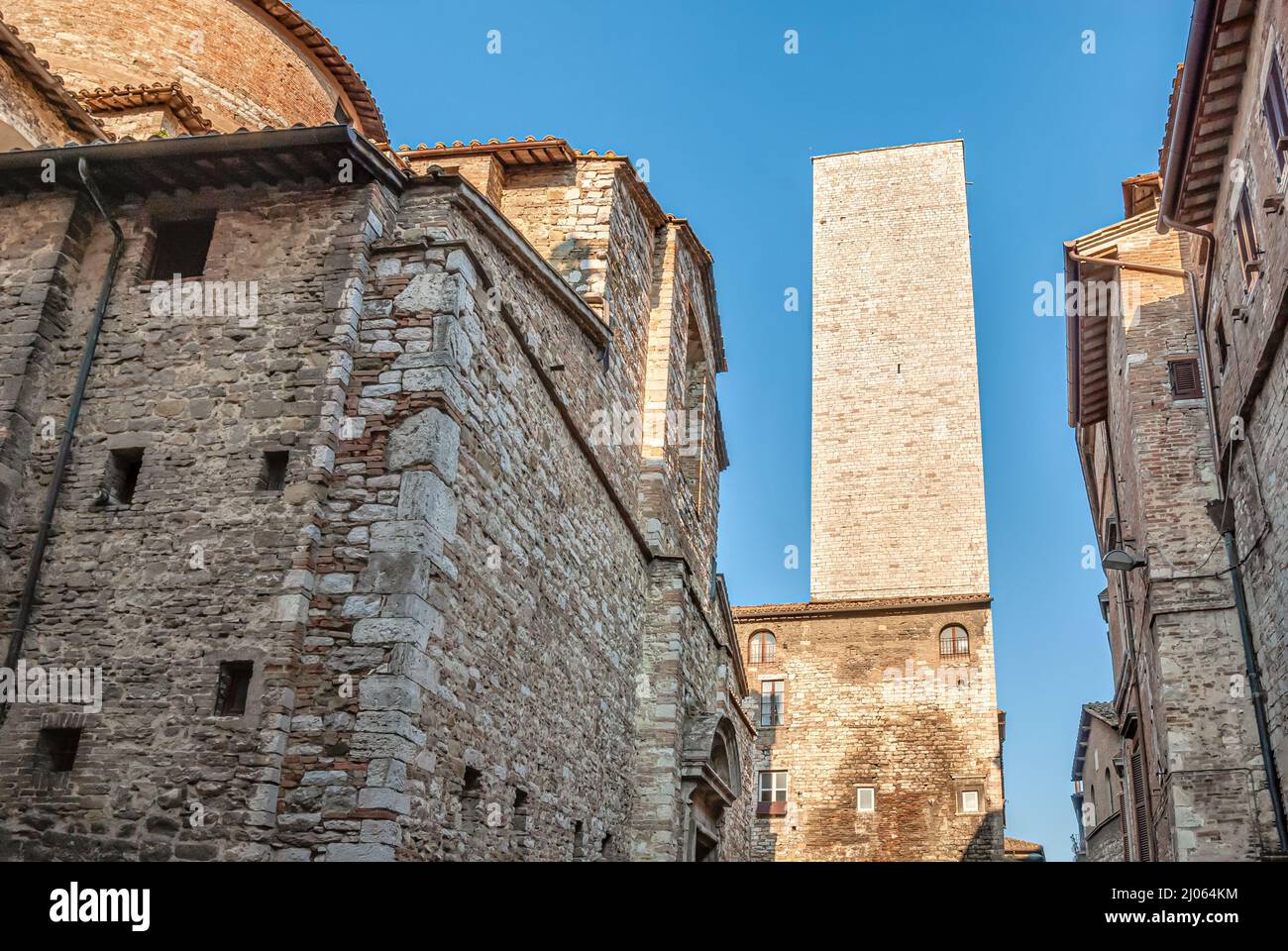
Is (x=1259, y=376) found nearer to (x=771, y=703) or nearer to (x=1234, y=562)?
(x=1234, y=562)

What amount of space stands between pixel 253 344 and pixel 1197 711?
1062 centimetres

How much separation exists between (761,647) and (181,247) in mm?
20556

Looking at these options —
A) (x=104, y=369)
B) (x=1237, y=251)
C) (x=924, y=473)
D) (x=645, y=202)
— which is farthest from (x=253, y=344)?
(x=924, y=473)

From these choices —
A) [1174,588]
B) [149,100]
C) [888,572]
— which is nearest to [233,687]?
[149,100]

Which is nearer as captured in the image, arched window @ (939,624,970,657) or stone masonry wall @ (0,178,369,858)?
stone masonry wall @ (0,178,369,858)

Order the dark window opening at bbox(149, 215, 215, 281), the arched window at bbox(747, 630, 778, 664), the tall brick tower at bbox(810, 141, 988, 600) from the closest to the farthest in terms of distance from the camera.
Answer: the dark window opening at bbox(149, 215, 215, 281) → the arched window at bbox(747, 630, 778, 664) → the tall brick tower at bbox(810, 141, 988, 600)

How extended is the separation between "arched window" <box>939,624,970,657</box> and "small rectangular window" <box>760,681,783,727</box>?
3.87 metres

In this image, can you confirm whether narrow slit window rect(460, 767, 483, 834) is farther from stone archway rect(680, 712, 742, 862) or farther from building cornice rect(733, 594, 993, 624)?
building cornice rect(733, 594, 993, 624)

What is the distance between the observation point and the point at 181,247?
8.85 metres

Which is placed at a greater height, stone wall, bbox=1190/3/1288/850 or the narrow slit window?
stone wall, bbox=1190/3/1288/850

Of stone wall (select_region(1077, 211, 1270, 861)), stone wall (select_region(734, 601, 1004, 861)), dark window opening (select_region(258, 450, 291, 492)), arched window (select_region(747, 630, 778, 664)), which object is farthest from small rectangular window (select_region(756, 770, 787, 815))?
dark window opening (select_region(258, 450, 291, 492))

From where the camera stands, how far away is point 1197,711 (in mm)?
12625

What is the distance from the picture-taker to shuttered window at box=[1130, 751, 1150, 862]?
16547 millimetres
